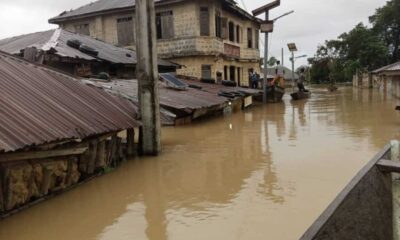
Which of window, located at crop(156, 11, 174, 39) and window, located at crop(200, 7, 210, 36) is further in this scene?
window, located at crop(156, 11, 174, 39)

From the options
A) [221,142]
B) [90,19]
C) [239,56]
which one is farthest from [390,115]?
[90,19]

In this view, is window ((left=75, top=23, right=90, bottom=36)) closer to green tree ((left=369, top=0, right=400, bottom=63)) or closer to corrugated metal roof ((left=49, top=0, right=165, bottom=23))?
corrugated metal roof ((left=49, top=0, right=165, bottom=23))

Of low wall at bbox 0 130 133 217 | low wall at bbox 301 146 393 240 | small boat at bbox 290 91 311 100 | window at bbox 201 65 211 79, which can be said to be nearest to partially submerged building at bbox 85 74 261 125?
low wall at bbox 0 130 133 217

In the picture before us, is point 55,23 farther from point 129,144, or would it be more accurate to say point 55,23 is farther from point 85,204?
point 85,204

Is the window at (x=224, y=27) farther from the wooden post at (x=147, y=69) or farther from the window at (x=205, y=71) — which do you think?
the wooden post at (x=147, y=69)

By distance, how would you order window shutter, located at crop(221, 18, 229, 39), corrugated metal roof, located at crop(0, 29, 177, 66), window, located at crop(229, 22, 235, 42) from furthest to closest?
window, located at crop(229, 22, 235, 42)
window shutter, located at crop(221, 18, 229, 39)
corrugated metal roof, located at crop(0, 29, 177, 66)

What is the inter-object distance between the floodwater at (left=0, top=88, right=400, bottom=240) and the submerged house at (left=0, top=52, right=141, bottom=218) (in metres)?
0.36

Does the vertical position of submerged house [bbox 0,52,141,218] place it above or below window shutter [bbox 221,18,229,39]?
below

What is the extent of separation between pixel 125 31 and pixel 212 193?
21829 millimetres

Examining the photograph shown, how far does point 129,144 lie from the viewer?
460 inches

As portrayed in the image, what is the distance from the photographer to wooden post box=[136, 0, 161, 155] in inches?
450

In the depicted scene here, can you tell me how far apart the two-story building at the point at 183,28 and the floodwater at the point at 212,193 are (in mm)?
13144

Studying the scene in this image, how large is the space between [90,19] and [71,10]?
2.87 meters

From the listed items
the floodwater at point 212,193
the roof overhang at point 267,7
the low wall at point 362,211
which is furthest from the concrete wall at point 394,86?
the low wall at point 362,211
